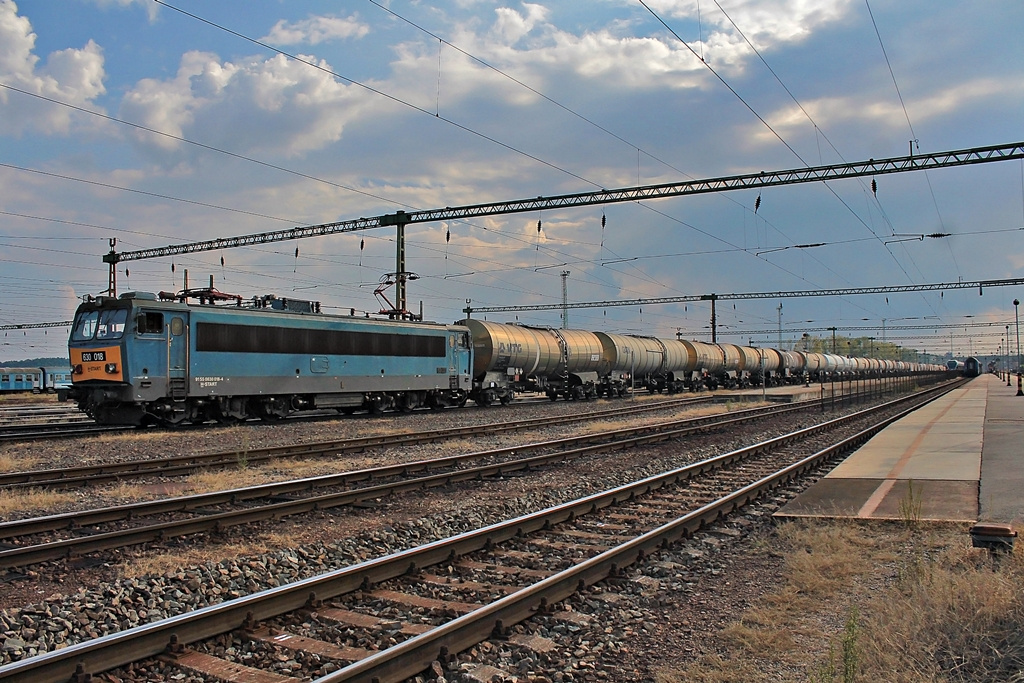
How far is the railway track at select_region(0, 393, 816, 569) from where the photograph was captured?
831cm

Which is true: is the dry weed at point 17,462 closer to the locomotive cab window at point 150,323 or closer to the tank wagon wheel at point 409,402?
the locomotive cab window at point 150,323

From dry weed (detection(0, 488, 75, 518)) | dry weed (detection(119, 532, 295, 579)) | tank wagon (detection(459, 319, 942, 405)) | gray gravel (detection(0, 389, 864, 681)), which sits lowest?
gray gravel (detection(0, 389, 864, 681))

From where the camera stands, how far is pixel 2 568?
24.7 feet

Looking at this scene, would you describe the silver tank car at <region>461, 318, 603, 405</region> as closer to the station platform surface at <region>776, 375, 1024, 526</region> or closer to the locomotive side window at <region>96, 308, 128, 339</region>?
the locomotive side window at <region>96, 308, 128, 339</region>

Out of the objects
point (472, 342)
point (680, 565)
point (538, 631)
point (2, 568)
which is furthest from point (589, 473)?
point (472, 342)

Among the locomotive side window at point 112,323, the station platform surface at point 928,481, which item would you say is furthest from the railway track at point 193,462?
the station platform surface at point 928,481

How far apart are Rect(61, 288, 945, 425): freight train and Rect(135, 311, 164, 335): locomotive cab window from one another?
3 centimetres

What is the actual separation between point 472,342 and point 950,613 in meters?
27.3

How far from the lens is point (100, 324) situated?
20.0 meters

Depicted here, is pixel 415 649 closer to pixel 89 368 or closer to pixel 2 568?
pixel 2 568

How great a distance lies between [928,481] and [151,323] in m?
18.0

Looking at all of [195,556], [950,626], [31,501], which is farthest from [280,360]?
[950,626]

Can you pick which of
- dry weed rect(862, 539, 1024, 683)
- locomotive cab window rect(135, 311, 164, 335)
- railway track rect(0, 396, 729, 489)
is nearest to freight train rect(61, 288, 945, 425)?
locomotive cab window rect(135, 311, 164, 335)

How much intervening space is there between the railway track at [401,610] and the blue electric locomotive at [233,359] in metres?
14.1
